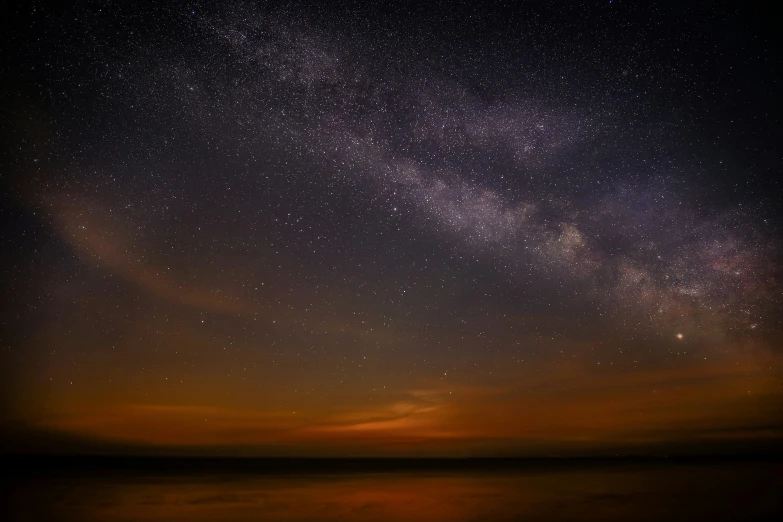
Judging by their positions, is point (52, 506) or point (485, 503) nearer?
point (52, 506)

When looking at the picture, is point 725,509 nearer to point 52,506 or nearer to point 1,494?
point 52,506

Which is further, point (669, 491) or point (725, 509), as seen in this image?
point (669, 491)

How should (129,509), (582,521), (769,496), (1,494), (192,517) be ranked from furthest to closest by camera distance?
1. (1,494)
2. (769,496)
3. (129,509)
4. (192,517)
5. (582,521)

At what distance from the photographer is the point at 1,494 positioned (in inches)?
755

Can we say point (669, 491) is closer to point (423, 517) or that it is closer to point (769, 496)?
point (769, 496)

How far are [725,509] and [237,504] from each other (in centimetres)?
1467

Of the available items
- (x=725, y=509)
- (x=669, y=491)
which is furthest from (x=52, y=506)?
(x=669, y=491)

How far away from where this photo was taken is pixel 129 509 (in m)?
15.5

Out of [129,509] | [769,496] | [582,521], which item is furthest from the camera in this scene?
[769,496]

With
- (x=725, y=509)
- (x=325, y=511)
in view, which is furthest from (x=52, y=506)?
(x=725, y=509)

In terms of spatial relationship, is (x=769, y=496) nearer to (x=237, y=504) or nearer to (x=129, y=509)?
(x=237, y=504)

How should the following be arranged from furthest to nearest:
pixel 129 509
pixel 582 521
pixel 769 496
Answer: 1. pixel 769 496
2. pixel 129 509
3. pixel 582 521

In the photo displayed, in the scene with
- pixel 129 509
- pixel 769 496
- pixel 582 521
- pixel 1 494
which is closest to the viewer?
pixel 582 521

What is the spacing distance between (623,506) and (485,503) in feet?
14.0
